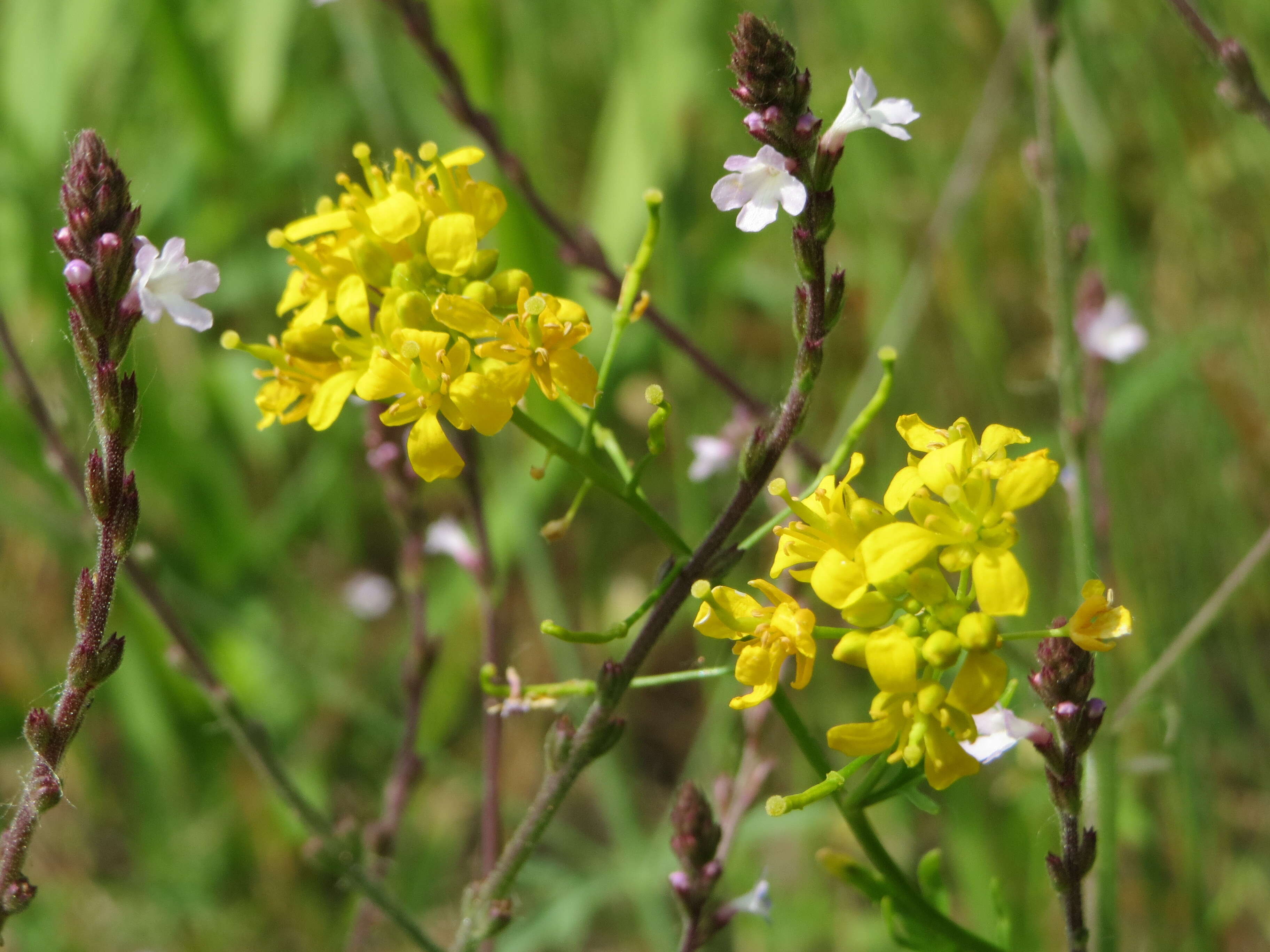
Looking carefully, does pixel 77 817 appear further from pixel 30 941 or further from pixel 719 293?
pixel 719 293

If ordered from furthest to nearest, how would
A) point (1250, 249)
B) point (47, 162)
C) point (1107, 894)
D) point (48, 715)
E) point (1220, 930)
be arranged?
1. point (47, 162)
2. point (1250, 249)
3. point (1220, 930)
4. point (1107, 894)
5. point (48, 715)

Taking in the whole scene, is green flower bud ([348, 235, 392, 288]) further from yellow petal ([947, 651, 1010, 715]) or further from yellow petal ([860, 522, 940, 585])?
yellow petal ([947, 651, 1010, 715])

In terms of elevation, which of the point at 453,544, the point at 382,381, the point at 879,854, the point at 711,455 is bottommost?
the point at 453,544

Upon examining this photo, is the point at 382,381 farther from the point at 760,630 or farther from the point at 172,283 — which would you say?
the point at 760,630

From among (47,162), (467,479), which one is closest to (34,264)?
(47,162)

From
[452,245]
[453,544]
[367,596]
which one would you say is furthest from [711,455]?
[367,596]

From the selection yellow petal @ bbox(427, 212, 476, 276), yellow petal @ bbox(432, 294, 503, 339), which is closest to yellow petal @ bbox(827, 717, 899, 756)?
yellow petal @ bbox(432, 294, 503, 339)
